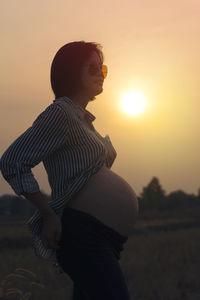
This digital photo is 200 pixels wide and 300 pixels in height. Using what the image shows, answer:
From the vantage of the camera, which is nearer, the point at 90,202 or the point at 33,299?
the point at 90,202

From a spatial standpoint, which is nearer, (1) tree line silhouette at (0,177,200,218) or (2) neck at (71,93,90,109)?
(2) neck at (71,93,90,109)

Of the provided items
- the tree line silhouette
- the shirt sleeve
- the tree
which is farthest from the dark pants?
the tree

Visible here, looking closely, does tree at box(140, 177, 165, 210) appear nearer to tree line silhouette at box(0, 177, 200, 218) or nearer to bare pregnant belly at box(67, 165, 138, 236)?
tree line silhouette at box(0, 177, 200, 218)

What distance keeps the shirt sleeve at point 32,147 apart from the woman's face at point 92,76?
299mm

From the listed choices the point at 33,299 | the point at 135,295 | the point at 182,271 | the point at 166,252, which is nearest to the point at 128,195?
the point at 33,299

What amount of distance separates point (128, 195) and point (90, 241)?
0.35m

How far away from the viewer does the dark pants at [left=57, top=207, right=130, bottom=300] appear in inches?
99.8

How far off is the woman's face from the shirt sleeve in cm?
30

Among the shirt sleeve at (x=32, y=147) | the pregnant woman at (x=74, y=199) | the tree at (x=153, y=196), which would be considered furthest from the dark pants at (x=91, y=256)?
the tree at (x=153, y=196)

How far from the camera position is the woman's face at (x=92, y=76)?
286cm

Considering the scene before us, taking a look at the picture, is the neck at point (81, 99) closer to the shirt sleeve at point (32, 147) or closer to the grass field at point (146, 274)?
the shirt sleeve at point (32, 147)

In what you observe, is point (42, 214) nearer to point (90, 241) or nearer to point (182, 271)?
point (90, 241)

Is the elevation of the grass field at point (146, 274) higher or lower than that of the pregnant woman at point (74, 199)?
lower

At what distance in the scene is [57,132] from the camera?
2607 mm
